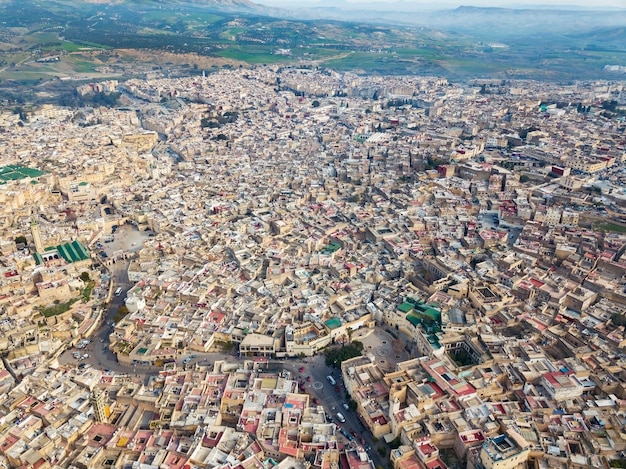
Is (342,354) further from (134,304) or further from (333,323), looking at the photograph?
(134,304)

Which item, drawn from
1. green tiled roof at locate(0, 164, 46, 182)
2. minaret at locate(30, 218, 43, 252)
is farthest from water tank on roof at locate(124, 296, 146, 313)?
green tiled roof at locate(0, 164, 46, 182)

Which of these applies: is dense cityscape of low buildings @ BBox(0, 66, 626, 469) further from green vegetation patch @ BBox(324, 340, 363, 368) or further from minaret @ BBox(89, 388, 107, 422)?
green vegetation patch @ BBox(324, 340, 363, 368)

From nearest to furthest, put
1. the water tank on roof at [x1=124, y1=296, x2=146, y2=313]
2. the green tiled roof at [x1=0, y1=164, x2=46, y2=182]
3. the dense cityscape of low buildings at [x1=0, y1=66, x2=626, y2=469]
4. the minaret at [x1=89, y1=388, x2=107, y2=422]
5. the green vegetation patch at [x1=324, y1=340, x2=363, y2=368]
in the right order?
the dense cityscape of low buildings at [x1=0, y1=66, x2=626, y2=469] → the minaret at [x1=89, y1=388, x2=107, y2=422] → the green vegetation patch at [x1=324, y1=340, x2=363, y2=368] → the water tank on roof at [x1=124, y1=296, x2=146, y2=313] → the green tiled roof at [x1=0, y1=164, x2=46, y2=182]

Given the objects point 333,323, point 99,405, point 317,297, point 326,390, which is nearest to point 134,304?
point 99,405

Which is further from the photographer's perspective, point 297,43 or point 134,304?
point 297,43

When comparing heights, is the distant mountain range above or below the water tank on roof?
below

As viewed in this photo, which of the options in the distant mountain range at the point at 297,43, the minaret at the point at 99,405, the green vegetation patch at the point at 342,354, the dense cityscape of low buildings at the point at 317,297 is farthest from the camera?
the distant mountain range at the point at 297,43

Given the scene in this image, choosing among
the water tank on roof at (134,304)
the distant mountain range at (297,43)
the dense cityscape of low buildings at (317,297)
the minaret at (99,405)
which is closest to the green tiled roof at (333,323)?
the dense cityscape of low buildings at (317,297)

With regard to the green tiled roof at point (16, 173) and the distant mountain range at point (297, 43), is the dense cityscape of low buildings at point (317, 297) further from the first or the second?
the distant mountain range at point (297, 43)
